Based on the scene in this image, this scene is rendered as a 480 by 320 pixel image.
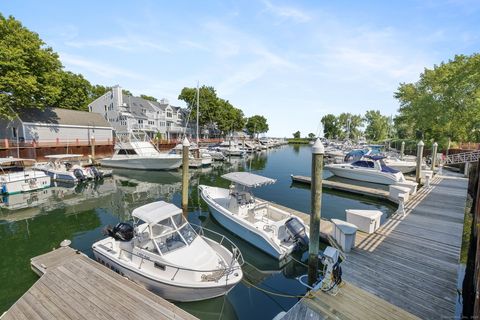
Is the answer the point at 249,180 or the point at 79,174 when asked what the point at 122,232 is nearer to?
the point at 249,180

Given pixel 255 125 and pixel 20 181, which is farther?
pixel 255 125

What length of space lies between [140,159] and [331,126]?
329ft

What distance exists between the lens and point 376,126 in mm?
87188

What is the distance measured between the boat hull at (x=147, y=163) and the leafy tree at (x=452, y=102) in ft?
107

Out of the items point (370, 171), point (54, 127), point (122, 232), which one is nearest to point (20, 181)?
point (122, 232)

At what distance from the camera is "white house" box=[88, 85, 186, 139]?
158 ft

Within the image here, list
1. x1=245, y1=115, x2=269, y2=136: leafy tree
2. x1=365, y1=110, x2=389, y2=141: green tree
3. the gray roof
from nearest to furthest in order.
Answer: the gray roof, x1=365, y1=110, x2=389, y2=141: green tree, x1=245, y1=115, x2=269, y2=136: leafy tree

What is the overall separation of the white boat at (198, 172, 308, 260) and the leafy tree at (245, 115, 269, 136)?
9153 centimetres

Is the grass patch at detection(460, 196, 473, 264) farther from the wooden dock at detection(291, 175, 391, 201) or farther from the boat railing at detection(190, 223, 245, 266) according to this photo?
the boat railing at detection(190, 223, 245, 266)

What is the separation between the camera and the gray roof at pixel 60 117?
106 feet

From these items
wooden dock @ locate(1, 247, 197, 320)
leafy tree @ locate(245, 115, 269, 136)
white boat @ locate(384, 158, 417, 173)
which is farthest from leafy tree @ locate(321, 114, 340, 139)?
wooden dock @ locate(1, 247, 197, 320)

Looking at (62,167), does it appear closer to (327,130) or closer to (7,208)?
(7,208)

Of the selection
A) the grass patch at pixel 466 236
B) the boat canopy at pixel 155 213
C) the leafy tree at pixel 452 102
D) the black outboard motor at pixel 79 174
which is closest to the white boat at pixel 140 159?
the black outboard motor at pixel 79 174

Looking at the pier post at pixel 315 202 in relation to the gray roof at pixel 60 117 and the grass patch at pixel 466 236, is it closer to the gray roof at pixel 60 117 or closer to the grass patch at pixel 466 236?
the grass patch at pixel 466 236
